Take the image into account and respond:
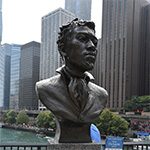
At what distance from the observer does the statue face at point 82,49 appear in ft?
13.2

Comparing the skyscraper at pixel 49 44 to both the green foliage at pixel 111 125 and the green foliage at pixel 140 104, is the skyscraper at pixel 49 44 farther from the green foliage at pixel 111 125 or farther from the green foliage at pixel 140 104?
the green foliage at pixel 111 125

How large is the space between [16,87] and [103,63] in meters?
45.5

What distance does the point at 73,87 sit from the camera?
415cm

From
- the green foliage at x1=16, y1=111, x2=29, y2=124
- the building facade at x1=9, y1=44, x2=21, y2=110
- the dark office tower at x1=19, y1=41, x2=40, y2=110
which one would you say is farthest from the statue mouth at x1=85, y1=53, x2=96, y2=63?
the building facade at x1=9, y1=44, x2=21, y2=110

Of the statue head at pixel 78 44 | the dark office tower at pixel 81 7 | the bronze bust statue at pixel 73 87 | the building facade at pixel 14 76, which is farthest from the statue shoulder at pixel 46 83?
the building facade at pixel 14 76

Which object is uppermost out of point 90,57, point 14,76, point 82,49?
point 14,76

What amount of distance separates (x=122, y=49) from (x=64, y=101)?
64.6 meters

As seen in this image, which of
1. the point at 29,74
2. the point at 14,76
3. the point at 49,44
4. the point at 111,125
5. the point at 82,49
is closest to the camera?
the point at 82,49

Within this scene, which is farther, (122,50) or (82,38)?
(122,50)

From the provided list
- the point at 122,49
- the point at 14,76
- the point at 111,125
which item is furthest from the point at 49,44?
the point at 111,125

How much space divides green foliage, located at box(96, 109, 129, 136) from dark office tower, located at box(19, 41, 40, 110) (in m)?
58.7

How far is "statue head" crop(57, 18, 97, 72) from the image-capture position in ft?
13.3

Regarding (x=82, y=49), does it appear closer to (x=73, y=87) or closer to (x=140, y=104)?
(x=73, y=87)

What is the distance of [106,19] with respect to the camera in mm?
73375
